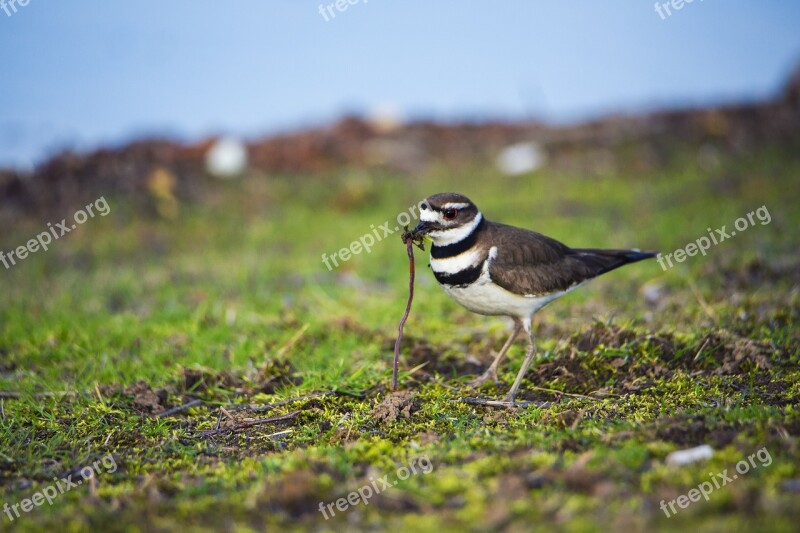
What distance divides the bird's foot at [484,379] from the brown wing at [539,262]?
635 mm

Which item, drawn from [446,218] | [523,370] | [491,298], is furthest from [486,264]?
[523,370]

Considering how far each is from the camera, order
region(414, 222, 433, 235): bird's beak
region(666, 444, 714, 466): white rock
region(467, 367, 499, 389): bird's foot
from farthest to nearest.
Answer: region(467, 367, 499, 389): bird's foot < region(414, 222, 433, 235): bird's beak < region(666, 444, 714, 466): white rock

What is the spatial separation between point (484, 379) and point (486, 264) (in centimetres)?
83

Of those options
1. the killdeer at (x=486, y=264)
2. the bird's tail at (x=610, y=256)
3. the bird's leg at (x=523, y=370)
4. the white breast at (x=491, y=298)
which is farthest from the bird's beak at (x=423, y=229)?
the bird's tail at (x=610, y=256)

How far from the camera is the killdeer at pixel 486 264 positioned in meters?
4.62

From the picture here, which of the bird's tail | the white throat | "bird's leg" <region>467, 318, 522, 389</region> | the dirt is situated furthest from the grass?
the white throat

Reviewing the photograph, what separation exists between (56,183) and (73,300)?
541 centimetres

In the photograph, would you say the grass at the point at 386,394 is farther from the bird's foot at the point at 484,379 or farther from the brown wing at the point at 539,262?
the brown wing at the point at 539,262

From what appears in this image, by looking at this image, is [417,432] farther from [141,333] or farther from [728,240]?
[728,240]

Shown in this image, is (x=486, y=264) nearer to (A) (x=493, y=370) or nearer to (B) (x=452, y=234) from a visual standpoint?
(B) (x=452, y=234)

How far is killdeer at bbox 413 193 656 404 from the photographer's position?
4.62 meters

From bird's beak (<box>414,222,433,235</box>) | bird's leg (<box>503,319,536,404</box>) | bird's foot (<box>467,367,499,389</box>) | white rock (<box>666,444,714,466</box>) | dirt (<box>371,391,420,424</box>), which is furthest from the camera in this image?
bird's foot (<box>467,367,499,389</box>)

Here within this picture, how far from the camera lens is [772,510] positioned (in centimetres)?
261

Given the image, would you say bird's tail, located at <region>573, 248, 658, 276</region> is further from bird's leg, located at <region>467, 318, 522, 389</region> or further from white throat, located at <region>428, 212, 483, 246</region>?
white throat, located at <region>428, 212, 483, 246</region>
